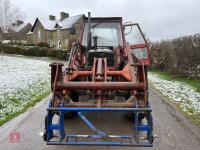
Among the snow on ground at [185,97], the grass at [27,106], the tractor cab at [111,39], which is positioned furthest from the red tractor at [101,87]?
the snow on ground at [185,97]

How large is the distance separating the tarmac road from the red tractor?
11.4 inches

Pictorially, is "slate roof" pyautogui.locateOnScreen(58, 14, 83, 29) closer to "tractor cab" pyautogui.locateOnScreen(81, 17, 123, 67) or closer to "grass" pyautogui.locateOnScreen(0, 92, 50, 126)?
"grass" pyautogui.locateOnScreen(0, 92, 50, 126)

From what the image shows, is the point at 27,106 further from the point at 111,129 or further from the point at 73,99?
the point at 111,129

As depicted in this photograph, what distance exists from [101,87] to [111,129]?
1.09 meters

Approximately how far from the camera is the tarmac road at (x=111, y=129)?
528cm

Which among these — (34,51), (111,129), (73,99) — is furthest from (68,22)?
(111,129)

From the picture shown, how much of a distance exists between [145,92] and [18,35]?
64.8 metres

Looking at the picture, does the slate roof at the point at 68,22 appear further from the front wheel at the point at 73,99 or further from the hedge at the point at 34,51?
the front wheel at the point at 73,99

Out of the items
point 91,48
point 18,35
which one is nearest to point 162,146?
point 91,48

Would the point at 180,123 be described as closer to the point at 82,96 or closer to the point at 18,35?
the point at 82,96

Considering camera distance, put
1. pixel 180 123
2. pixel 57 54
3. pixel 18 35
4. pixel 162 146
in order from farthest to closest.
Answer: pixel 18 35 → pixel 57 54 → pixel 180 123 → pixel 162 146

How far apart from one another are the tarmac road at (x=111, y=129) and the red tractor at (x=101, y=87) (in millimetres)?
289

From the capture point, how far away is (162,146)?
5344mm

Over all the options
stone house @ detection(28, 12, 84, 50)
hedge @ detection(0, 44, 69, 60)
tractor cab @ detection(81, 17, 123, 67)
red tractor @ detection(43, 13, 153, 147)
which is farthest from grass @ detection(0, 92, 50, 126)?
stone house @ detection(28, 12, 84, 50)
